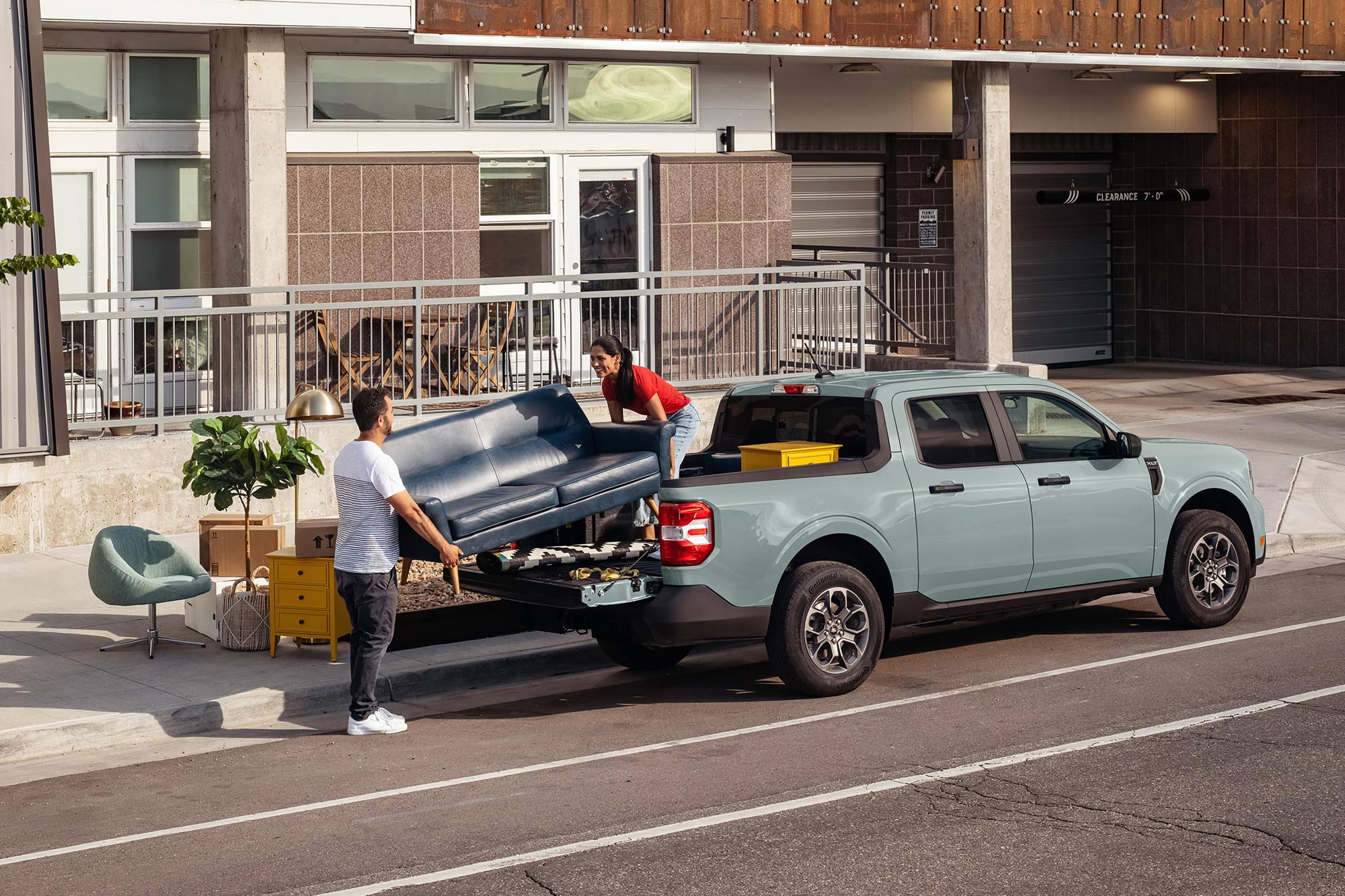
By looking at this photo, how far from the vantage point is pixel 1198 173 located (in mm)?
27594

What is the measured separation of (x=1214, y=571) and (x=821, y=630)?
121 inches

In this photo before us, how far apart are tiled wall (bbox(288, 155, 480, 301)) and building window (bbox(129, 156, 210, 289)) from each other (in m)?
0.86

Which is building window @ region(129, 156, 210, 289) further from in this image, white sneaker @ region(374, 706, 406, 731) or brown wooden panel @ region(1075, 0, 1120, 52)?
brown wooden panel @ region(1075, 0, 1120, 52)

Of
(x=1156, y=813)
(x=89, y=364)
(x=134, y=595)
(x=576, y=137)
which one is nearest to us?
(x=1156, y=813)

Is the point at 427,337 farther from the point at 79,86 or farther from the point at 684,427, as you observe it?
the point at 684,427

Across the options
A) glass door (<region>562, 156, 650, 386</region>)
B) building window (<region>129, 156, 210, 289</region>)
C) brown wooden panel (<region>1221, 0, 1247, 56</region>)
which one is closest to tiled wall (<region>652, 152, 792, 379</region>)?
glass door (<region>562, 156, 650, 386</region>)

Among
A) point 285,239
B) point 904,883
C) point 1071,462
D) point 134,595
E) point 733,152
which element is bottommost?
point 904,883

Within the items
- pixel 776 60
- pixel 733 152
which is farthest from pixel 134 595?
pixel 776 60

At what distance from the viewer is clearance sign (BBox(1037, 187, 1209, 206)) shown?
89.8ft

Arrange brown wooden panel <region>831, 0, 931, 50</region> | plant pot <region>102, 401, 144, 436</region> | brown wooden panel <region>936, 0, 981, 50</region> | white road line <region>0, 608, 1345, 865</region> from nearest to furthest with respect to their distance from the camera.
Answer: white road line <region>0, 608, 1345, 865</region> → plant pot <region>102, 401, 144, 436</region> → brown wooden panel <region>831, 0, 931, 50</region> → brown wooden panel <region>936, 0, 981, 50</region>

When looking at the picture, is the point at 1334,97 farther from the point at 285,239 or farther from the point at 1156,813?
the point at 1156,813

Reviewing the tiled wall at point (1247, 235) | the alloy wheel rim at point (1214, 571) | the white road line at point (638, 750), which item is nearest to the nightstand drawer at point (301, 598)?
the white road line at point (638, 750)

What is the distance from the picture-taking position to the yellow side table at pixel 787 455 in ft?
32.3

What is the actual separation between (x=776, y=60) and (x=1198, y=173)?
973 cm
